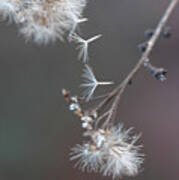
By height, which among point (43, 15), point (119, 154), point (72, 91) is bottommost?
point (119, 154)

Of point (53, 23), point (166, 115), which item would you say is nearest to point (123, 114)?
point (166, 115)

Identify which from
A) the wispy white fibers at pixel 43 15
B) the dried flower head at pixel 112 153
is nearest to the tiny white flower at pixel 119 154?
the dried flower head at pixel 112 153

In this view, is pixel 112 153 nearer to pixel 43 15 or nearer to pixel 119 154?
Result: pixel 119 154

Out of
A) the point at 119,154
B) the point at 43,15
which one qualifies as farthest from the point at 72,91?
the point at 119,154

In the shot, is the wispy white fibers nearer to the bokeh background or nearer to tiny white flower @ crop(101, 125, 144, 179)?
tiny white flower @ crop(101, 125, 144, 179)

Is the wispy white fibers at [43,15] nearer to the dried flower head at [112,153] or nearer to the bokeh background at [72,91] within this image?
the dried flower head at [112,153]

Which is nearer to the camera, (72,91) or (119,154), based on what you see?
(119,154)
